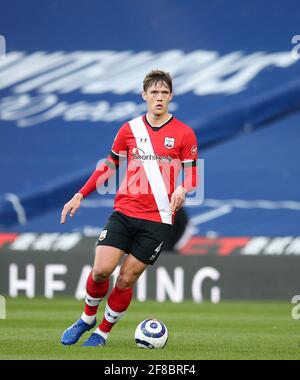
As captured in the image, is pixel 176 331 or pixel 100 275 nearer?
pixel 100 275

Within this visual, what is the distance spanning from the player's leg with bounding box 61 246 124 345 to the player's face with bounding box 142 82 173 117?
3.91ft

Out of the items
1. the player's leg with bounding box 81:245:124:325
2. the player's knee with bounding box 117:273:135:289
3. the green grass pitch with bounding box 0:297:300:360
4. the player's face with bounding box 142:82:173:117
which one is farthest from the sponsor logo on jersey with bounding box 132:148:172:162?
the green grass pitch with bounding box 0:297:300:360

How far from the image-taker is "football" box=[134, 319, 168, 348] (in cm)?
857

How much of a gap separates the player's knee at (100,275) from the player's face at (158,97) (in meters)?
1.37

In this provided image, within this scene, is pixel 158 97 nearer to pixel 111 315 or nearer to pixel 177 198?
pixel 177 198

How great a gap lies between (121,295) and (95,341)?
433mm

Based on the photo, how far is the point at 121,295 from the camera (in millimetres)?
8586

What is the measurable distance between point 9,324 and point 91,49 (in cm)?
671

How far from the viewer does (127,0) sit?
54.7 ft

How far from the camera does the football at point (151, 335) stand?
8.57 meters

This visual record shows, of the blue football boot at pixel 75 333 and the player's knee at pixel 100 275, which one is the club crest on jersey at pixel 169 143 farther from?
the blue football boot at pixel 75 333

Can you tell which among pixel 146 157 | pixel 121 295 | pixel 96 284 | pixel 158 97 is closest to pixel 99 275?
pixel 96 284

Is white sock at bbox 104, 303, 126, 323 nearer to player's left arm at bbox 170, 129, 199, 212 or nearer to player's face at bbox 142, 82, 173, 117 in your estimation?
→ player's left arm at bbox 170, 129, 199, 212

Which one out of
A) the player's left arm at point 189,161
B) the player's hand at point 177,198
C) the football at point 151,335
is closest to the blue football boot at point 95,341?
the football at point 151,335
